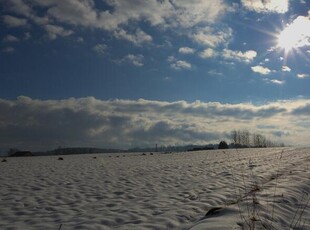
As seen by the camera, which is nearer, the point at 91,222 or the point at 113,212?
the point at 91,222

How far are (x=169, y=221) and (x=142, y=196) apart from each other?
13.9ft

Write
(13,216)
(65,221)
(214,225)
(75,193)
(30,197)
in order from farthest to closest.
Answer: (75,193)
(30,197)
(13,216)
(65,221)
(214,225)

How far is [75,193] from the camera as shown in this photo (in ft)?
46.0

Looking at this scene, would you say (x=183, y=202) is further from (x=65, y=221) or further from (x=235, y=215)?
(x=65, y=221)

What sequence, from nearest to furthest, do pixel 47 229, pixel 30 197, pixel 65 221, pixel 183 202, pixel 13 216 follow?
pixel 47 229 < pixel 65 221 < pixel 13 216 < pixel 183 202 < pixel 30 197

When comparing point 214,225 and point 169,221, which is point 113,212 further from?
point 214,225

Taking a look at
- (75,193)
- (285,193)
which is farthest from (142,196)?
(285,193)

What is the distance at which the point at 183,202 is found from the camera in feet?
37.7

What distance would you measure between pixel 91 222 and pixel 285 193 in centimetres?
656

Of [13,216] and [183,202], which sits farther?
[183,202]

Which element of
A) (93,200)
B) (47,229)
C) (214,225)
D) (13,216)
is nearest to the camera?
(214,225)

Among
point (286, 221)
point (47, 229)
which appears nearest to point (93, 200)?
point (47, 229)

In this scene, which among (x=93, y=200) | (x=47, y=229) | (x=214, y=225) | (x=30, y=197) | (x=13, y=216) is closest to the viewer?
(x=214, y=225)

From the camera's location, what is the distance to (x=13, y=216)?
10000 mm
